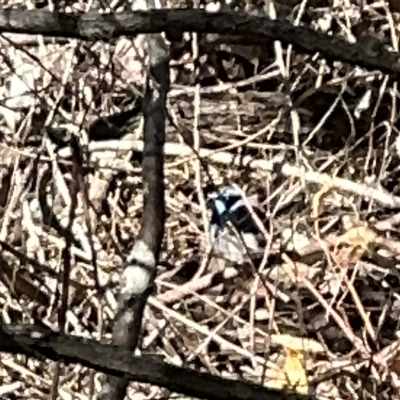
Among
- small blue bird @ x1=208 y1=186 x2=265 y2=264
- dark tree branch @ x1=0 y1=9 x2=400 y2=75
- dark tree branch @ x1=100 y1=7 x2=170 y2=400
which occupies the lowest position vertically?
small blue bird @ x1=208 y1=186 x2=265 y2=264

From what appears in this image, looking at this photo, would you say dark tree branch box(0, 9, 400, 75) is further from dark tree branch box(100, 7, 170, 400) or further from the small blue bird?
the small blue bird

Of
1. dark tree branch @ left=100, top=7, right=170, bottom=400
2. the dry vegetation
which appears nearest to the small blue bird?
the dry vegetation

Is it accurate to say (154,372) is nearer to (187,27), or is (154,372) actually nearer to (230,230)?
(187,27)

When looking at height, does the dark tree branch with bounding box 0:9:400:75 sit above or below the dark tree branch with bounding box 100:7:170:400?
above

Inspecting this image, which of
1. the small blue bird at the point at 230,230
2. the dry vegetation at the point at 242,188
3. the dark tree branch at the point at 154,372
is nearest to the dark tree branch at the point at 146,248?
the dark tree branch at the point at 154,372

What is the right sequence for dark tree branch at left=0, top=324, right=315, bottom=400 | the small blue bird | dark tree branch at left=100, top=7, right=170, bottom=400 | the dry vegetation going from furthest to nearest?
1. the small blue bird
2. the dry vegetation
3. dark tree branch at left=100, top=7, right=170, bottom=400
4. dark tree branch at left=0, top=324, right=315, bottom=400

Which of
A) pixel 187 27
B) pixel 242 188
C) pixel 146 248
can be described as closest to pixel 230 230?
pixel 242 188

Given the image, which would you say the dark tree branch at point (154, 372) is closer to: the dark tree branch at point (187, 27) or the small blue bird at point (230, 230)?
the dark tree branch at point (187, 27)

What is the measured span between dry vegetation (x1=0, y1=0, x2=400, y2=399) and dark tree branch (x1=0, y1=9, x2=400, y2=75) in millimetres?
1374

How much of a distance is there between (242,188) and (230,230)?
0.15 metres

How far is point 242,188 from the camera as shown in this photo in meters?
2.82

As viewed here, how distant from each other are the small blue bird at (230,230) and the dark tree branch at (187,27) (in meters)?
1.71

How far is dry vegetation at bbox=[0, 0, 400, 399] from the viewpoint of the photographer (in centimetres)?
254

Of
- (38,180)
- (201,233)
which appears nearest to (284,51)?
(201,233)
